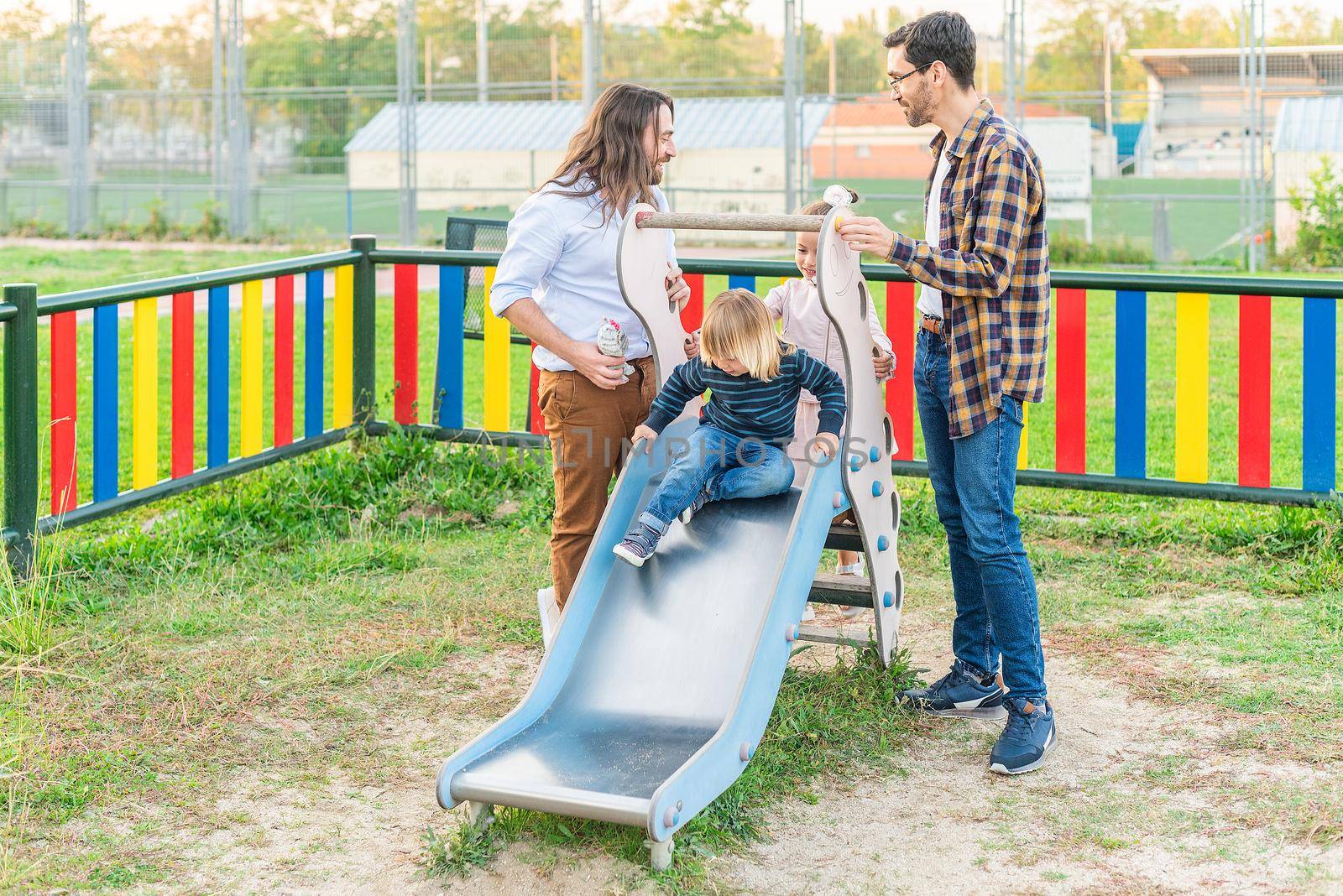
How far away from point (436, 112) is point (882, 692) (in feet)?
57.9

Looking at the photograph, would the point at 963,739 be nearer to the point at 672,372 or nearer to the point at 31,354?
the point at 672,372

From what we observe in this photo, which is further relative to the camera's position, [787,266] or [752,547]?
[787,266]

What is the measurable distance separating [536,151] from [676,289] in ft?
53.5

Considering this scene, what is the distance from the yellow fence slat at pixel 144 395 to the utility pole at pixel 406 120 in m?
13.1

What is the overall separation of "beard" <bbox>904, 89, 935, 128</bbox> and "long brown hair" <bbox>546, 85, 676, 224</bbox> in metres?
0.71

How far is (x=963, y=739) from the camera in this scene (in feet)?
13.9

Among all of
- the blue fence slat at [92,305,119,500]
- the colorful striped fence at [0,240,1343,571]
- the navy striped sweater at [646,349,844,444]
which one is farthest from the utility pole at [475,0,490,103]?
the navy striped sweater at [646,349,844,444]

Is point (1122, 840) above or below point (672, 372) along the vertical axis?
below

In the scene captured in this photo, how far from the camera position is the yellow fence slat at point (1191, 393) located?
237 inches

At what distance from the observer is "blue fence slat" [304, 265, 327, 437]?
689cm

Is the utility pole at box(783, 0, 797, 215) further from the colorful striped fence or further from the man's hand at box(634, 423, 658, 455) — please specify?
the man's hand at box(634, 423, 658, 455)

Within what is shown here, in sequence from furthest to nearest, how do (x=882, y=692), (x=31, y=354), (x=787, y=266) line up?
(x=787, y=266)
(x=31, y=354)
(x=882, y=692)

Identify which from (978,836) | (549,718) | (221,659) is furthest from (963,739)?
(221,659)

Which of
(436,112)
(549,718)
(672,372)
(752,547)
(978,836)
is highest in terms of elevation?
(436,112)
